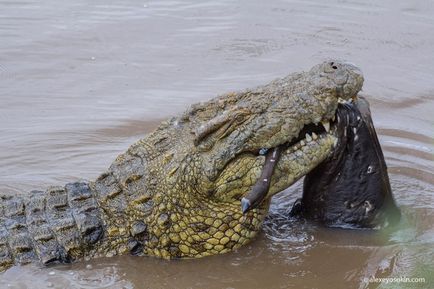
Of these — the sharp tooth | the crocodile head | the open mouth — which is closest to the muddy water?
the crocodile head

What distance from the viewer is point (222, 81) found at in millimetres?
6793

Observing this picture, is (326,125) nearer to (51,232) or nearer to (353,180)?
(353,180)

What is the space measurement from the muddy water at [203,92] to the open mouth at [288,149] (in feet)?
1.85

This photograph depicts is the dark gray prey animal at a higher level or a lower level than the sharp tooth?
lower

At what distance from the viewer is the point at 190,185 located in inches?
152

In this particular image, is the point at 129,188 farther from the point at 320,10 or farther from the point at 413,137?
the point at 320,10

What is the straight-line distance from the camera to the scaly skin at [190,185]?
12.3ft

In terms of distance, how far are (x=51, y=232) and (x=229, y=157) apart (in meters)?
1.12

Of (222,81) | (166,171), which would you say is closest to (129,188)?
(166,171)

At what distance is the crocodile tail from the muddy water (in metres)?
0.09

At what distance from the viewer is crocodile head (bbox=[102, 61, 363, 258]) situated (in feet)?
12.2

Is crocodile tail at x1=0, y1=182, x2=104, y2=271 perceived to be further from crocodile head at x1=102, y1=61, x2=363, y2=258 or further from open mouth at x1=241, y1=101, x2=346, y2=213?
open mouth at x1=241, y1=101, x2=346, y2=213

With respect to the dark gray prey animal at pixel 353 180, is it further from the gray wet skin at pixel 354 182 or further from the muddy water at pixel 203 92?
the muddy water at pixel 203 92

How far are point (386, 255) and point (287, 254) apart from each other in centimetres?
58
